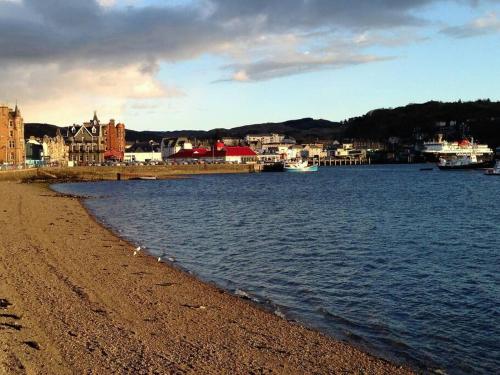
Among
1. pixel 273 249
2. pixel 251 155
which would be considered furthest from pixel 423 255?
pixel 251 155

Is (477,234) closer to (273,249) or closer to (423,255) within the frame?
(423,255)

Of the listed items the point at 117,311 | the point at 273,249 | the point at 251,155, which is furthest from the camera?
the point at 251,155

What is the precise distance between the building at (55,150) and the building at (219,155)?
110 feet

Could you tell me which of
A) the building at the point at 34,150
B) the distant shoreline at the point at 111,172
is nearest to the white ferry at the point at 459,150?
the distant shoreline at the point at 111,172

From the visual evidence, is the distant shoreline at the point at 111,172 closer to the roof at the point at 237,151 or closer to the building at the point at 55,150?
the roof at the point at 237,151

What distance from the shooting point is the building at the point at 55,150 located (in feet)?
438

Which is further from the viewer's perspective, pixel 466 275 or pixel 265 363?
pixel 466 275

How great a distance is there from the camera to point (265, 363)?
10508 mm

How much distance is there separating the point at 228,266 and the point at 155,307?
292 inches

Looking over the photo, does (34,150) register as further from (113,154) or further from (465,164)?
(465,164)

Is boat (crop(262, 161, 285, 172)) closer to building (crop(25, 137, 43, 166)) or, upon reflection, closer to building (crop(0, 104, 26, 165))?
building (crop(25, 137, 43, 166))

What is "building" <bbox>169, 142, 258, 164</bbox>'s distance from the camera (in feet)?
533

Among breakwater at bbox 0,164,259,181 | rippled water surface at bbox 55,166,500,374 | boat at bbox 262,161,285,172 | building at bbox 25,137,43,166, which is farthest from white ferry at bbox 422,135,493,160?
rippled water surface at bbox 55,166,500,374

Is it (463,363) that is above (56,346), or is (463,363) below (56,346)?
below
